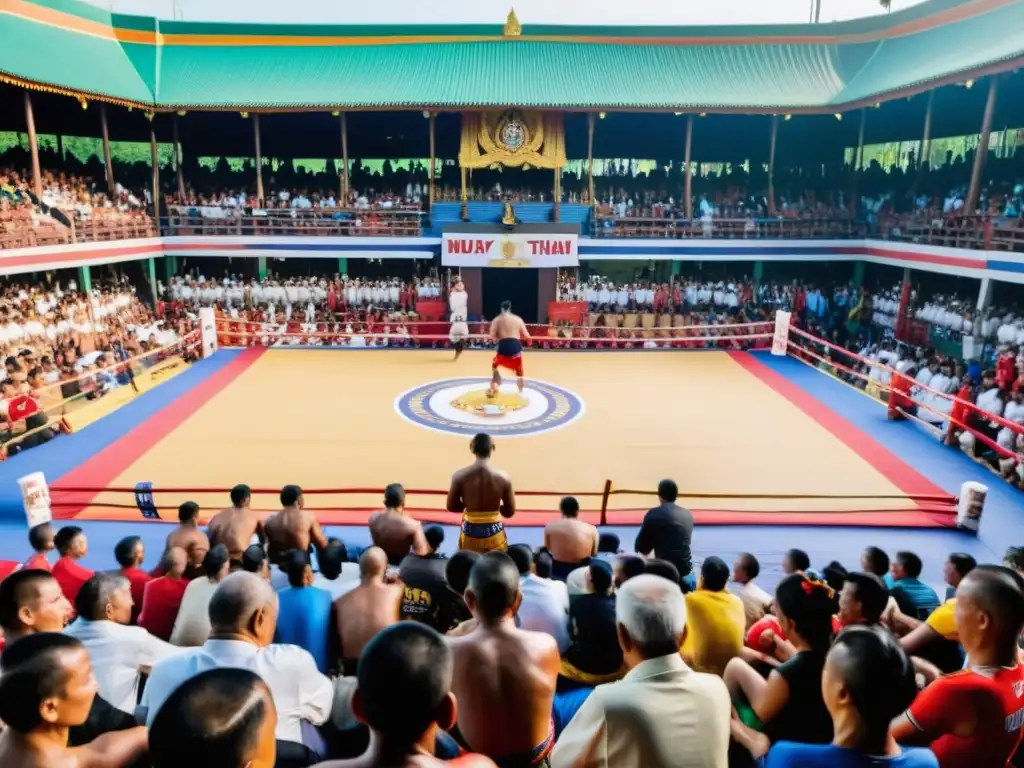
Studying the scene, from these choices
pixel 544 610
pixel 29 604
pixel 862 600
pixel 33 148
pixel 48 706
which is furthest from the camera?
pixel 33 148

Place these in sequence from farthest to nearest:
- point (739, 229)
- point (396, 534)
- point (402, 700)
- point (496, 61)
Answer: point (496, 61)
point (739, 229)
point (396, 534)
point (402, 700)

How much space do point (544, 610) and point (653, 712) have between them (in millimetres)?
2412

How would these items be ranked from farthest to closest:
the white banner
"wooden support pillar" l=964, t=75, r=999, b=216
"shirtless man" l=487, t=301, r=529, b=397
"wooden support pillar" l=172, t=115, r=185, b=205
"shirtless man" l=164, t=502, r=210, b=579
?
"wooden support pillar" l=172, t=115, r=185, b=205 → the white banner → "wooden support pillar" l=964, t=75, r=999, b=216 → "shirtless man" l=487, t=301, r=529, b=397 → "shirtless man" l=164, t=502, r=210, b=579

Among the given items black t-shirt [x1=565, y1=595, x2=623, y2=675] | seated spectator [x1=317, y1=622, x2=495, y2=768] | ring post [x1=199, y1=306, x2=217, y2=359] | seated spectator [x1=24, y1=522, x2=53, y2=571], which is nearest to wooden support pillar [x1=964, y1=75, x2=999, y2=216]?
black t-shirt [x1=565, y1=595, x2=623, y2=675]

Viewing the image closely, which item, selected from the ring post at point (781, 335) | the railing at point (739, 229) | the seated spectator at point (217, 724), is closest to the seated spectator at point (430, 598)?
the seated spectator at point (217, 724)

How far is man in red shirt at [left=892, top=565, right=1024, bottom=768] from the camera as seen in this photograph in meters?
3.12

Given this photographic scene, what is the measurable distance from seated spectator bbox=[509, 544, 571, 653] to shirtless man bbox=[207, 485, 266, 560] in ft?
10.3

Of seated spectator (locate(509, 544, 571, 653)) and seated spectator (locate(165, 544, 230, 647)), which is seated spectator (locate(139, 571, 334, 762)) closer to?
seated spectator (locate(165, 544, 230, 647))

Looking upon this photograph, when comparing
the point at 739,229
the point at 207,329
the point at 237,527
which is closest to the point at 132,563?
the point at 237,527

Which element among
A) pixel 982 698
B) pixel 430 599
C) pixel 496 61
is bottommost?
pixel 430 599

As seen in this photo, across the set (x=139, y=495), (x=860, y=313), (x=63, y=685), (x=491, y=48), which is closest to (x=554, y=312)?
(x=860, y=313)

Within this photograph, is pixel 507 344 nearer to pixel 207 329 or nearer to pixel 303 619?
pixel 207 329

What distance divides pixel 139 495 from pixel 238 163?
21.7 metres

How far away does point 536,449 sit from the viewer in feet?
38.2
